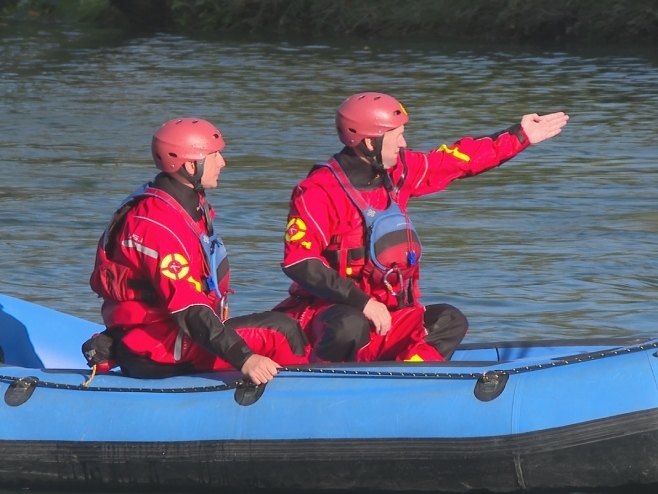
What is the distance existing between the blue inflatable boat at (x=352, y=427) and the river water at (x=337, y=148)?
2240 millimetres

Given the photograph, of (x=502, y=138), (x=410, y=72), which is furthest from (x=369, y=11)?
(x=502, y=138)

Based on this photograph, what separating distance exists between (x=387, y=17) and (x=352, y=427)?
1807 centimetres

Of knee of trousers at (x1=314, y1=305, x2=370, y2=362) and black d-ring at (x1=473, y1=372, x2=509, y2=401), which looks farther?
knee of trousers at (x1=314, y1=305, x2=370, y2=362)

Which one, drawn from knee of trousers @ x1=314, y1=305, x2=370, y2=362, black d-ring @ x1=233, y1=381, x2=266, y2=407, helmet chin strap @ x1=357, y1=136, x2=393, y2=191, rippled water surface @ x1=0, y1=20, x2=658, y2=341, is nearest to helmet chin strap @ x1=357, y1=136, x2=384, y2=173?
helmet chin strap @ x1=357, y1=136, x2=393, y2=191

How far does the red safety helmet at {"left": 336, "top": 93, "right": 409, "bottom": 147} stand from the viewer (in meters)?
5.10

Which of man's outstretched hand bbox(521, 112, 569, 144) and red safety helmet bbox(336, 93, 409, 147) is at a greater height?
red safety helmet bbox(336, 93, 409, 147)

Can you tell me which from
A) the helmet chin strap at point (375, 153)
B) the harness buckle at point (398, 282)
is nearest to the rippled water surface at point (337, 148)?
the harness buckle at point (398, 282)

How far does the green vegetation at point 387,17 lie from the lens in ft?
67.3

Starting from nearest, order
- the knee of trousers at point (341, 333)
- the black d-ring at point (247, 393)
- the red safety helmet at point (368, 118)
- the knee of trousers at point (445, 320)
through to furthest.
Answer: the black d-ring at point (247, 393) < the knee of trousers at point (341, 333) < the red safety helmet at point (368, 118) < the knee of trousers at point (445, 320)

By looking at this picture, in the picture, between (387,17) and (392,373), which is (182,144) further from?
(387,17)

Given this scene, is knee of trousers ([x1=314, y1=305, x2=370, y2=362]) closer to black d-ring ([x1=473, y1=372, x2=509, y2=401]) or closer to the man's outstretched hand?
black d-ring ([x1=473, y1=372, x2=509, y2=401])

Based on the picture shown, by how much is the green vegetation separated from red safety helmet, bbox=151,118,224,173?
16005 millimetres

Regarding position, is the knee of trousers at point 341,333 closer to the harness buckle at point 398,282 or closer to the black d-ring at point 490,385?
the harness buckle at point 398,282

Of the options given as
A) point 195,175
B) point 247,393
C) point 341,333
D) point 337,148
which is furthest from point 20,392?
point 337,148
